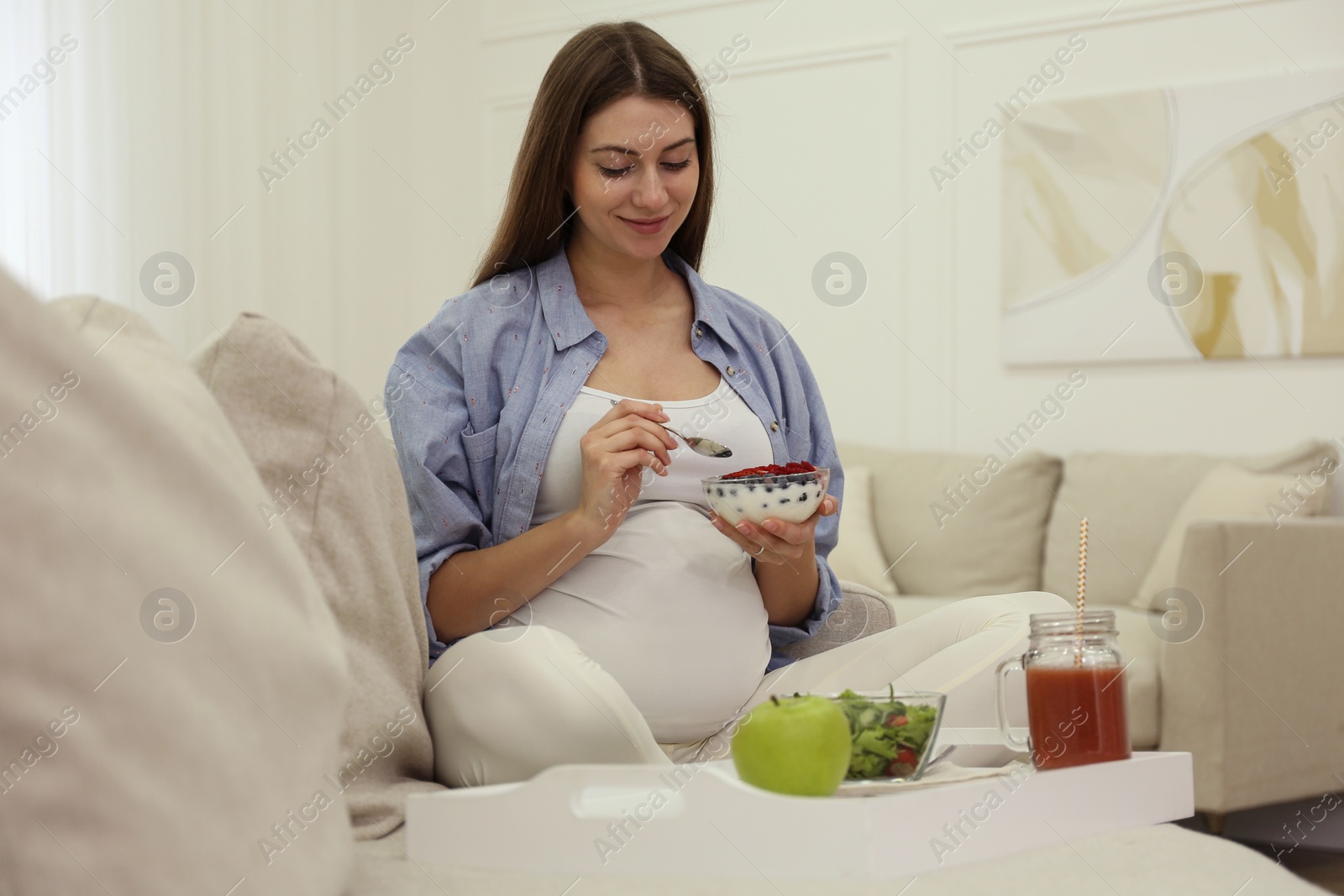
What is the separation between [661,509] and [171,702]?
1.04 m

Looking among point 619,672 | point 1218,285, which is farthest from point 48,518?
point 1218,285

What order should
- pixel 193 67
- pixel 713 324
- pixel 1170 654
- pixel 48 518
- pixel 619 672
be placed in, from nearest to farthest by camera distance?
pixel 48 518 → pixel 619 672 → pixel 713 324 → pixel 1170 654 → pixel 193 67

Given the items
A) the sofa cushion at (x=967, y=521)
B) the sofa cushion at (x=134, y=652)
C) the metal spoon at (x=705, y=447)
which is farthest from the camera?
→ the sofa cushion at (x=967, y=521)

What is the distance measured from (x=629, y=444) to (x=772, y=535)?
0.20m

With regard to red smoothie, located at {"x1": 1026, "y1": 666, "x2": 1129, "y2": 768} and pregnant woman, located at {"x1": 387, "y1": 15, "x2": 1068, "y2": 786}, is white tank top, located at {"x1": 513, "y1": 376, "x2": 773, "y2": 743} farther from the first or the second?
red smoothie, located at {"x1": 1026, "y1": 666, "x2": 1129, "y2": 768}

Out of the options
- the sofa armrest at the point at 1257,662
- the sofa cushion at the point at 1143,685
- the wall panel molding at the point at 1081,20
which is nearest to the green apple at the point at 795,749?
the sofa cushion at the point at 1143,685

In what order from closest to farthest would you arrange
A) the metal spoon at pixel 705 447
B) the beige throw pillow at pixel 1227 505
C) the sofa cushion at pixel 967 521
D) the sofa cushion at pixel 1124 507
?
the metal spoon at pixel 705 447 < the beige throw pillow at pixel 1227 505 < the sofa cushion at pixel 1124 507 < the sofa cushion at pixel 967 521

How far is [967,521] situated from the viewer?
12.5ft

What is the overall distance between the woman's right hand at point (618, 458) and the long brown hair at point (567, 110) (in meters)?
0.43

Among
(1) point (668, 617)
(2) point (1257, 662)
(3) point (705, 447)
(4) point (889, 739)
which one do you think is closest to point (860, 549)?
(2) point (1257, 662)

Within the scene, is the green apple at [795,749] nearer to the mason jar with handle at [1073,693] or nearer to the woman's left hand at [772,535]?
the mason jar with handle at [1073,693]

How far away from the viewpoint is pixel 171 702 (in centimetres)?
64

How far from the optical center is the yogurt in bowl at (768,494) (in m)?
1.47

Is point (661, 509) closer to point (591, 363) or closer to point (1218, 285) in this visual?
point (591, 363)
